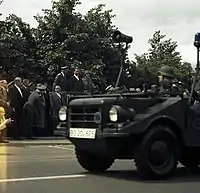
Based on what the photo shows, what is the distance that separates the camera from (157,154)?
956 centimetres

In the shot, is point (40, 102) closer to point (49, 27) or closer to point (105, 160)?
point (105, 160)

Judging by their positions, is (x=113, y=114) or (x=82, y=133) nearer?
(x=113, y=114)

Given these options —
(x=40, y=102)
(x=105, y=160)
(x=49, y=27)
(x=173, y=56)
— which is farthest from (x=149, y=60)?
(x=105, y=160)

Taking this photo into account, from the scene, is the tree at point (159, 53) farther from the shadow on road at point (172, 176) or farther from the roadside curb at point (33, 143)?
the shadow on road at point (172, 176)

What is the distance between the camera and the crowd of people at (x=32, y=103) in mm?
17375

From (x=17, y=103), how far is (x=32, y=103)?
1.38ft

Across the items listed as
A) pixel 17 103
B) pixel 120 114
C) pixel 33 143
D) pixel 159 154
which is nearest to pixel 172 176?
pixel 159 154

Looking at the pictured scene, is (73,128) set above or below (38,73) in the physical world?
below

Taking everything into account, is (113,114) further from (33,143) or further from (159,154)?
(33,143)

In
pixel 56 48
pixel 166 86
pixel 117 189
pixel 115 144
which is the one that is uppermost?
pixel 56 48

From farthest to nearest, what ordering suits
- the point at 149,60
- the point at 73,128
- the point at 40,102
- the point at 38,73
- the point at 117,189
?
the point at 149,60, the point at 38,73, the point at 40,102, the point at 73,128, the point at 117,189

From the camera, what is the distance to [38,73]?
3045 cm

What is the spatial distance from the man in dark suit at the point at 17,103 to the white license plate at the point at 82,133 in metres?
7.67

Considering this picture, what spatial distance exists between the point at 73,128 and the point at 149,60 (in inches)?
1504
